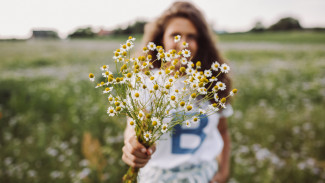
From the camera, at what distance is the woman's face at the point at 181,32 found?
1353mm

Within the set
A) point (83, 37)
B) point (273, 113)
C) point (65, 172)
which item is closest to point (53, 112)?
point (65, 172)

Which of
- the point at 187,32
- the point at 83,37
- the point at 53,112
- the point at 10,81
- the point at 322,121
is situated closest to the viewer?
the point at 187,32

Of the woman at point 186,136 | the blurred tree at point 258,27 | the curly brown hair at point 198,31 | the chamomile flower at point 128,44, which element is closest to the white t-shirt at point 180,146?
the woman at point 186,136

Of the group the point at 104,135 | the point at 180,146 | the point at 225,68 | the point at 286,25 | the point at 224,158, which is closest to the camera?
the point at 225,68

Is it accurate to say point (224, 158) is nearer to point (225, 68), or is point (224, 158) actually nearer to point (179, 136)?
point (179, 136)

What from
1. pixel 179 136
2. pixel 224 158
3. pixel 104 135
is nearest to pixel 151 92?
pixel 179 136

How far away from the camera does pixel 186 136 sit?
1341mm

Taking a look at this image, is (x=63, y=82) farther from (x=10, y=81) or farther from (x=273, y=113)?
(x=273, y=113)

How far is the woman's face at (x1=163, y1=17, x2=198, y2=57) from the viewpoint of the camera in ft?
4.44

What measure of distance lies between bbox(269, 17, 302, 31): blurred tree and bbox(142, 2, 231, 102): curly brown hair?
52.2 meters

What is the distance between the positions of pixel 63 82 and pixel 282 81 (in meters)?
5.76

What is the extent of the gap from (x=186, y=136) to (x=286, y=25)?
176 ft

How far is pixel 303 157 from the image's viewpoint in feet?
9.11

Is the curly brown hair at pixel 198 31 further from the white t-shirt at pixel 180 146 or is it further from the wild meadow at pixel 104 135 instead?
the white t-shirt at pixel 180 146
